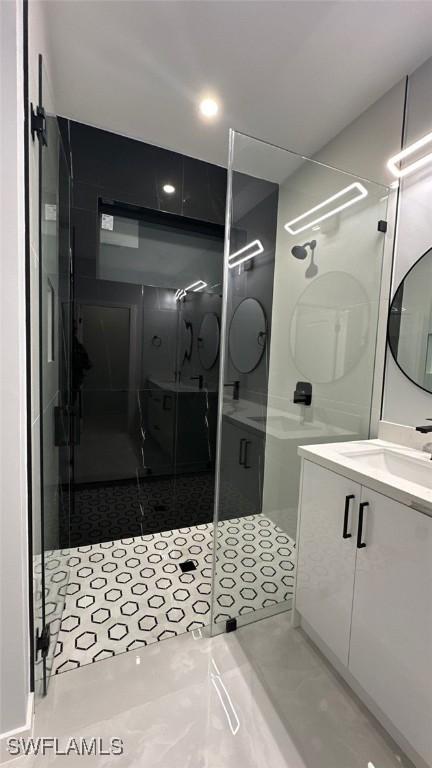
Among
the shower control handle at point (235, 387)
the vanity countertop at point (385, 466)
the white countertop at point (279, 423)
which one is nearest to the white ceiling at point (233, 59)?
the shower control handle at point (235, 387)

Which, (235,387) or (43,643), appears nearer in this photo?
(43,643)

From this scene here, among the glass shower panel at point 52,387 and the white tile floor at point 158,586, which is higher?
the glass shower panel at point 52,387

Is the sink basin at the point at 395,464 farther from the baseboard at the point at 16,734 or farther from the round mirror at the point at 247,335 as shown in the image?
the baseboard at the point at 16,734

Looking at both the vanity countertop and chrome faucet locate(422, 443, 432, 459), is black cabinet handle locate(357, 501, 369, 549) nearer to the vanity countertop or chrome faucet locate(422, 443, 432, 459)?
the vanity countertop

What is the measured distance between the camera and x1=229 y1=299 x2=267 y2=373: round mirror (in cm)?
206

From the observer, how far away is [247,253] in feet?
7.01

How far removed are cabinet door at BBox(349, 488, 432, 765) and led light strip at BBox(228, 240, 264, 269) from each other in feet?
4.61

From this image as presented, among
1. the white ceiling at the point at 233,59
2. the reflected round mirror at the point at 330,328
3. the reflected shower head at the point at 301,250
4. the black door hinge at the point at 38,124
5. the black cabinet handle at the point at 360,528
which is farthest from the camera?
the reflected shower head at the point at 301,250

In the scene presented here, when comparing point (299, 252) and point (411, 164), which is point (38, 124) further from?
point (411, 164)

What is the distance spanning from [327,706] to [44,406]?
1.73 m

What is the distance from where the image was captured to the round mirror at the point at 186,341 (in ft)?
8.91

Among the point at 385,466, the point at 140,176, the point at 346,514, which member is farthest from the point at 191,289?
the point at 346,514

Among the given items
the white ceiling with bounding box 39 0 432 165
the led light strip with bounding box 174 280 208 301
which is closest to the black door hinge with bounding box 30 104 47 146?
the white ceiling with bounding box 39 0 432 165

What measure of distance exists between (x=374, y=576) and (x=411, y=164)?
2.01 m
